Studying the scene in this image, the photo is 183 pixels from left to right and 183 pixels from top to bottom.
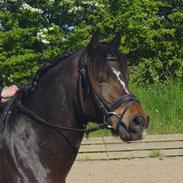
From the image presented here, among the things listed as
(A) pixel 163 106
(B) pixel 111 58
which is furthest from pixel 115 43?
(A) pixel 163 106

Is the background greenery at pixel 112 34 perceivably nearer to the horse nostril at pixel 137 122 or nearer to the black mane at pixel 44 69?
the black mane at pixel 44 69

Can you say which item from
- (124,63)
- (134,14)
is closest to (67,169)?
(124,63)

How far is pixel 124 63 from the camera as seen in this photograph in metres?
3.54

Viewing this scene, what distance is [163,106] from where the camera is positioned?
10.3m

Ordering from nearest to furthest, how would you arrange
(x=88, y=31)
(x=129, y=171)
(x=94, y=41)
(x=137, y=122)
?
(x=137, y=122), (x=94, y=41), (x=129, y=171), (x=88, y=31)

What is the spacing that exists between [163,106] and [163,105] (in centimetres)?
2

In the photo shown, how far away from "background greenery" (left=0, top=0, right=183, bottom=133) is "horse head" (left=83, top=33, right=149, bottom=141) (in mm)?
6484

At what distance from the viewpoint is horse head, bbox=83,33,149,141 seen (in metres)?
3.38

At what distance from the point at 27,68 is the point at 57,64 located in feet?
23.9

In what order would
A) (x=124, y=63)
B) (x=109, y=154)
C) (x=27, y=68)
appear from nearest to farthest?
(x=124, y=63) < (x=109, y=154) < (x=27, y=68)

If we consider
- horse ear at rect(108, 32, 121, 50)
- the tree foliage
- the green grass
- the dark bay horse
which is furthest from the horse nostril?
the tree foliage

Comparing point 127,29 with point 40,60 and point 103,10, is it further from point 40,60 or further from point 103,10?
point 40,60

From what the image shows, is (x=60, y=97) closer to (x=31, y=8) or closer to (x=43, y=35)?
(x=43, y=35)

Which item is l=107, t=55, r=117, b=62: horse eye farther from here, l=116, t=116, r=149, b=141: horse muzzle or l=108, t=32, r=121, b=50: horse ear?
l=116, t=116, r=149, b=141: horse muzzle
